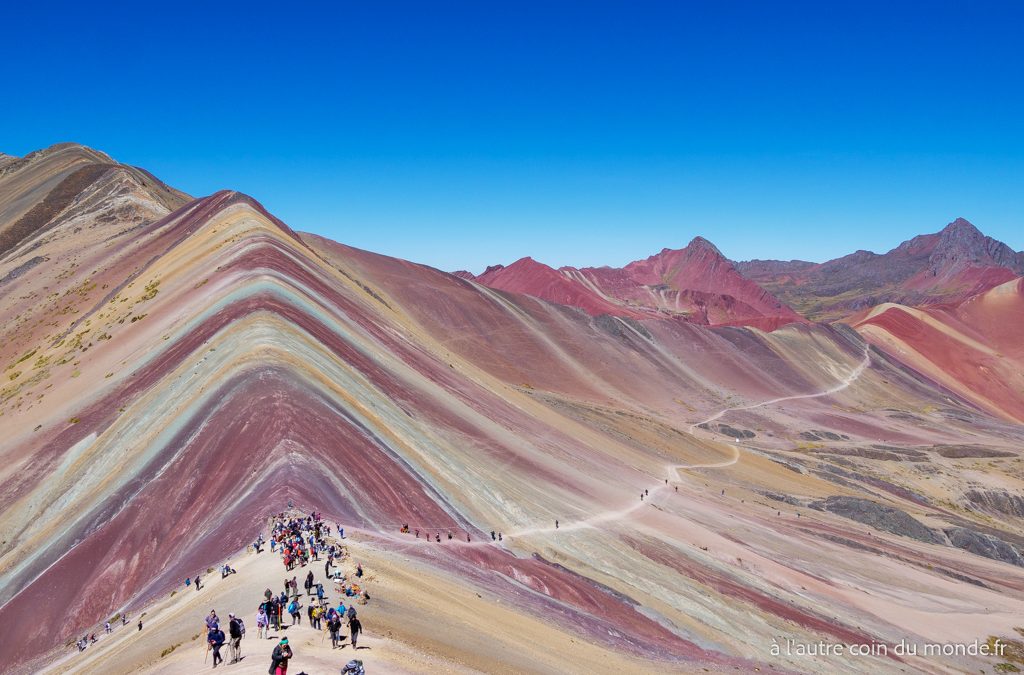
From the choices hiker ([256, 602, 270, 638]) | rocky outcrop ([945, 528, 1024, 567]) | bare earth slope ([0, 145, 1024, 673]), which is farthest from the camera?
rocky outcrop ([945, 528, 1024, 567])

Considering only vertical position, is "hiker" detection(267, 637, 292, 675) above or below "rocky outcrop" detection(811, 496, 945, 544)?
above

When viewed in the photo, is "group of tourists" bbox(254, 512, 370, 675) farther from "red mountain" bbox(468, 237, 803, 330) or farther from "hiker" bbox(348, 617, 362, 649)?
"red mountain" bbox(468, 237, 803, 330)

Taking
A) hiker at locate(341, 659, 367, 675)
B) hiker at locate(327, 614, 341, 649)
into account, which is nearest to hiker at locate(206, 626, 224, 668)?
hiker at locate(327, 614, 341, 649)

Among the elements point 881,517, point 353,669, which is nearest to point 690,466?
point 881,517

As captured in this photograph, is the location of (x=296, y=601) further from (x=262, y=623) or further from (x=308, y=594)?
(x=262, y=623)

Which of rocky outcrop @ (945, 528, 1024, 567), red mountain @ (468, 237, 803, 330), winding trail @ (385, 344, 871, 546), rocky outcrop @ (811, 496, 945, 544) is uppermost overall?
red mountain @ (468, 237, 803, 330)
